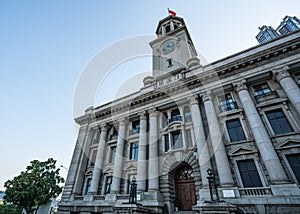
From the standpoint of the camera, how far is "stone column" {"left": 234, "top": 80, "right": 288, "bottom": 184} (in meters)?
10.7

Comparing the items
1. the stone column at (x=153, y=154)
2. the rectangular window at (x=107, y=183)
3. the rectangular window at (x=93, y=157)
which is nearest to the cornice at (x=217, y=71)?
the stone column at (x=153, y=154)

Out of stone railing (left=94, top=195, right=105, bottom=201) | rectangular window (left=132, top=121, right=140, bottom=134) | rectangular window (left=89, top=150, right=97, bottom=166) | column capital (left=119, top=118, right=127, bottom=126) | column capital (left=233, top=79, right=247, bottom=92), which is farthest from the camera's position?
rectangular window (left=89, top=150, right=97, bottom=166)

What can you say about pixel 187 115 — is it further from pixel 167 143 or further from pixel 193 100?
pixel 167 143

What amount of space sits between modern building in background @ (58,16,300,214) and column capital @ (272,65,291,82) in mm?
69

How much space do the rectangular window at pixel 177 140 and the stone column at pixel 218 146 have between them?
342 cm

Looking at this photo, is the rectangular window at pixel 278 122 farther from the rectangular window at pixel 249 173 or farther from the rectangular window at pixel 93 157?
the rectangular window at pixel 93 157

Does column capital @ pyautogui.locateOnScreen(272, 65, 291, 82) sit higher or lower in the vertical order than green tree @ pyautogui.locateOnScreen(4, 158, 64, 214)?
higher

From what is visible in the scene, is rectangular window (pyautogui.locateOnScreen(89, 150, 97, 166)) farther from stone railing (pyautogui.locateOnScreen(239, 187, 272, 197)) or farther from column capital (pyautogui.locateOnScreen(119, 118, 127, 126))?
stone railing (pyautogui.locateOnScreen(239, 187, 272, 197))

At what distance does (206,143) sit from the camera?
14352mm

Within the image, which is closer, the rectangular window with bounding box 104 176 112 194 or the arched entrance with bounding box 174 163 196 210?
the arched entrance with bounding box 174 163 196 210

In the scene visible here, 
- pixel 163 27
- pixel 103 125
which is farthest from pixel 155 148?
pixel 163 27

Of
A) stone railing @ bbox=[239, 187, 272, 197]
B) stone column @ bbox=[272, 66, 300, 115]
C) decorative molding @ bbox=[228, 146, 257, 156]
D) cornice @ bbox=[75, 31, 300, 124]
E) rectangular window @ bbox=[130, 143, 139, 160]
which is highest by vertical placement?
cornice @ bbox=[75, 31, 300, 124]

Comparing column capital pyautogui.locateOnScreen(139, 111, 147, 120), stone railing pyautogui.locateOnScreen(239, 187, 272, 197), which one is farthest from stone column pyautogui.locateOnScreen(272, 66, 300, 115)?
column capital pyautogui.locateOnScreen(139, 111, 147, 120)

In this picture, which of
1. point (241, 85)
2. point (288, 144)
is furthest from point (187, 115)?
point (288, 144)
